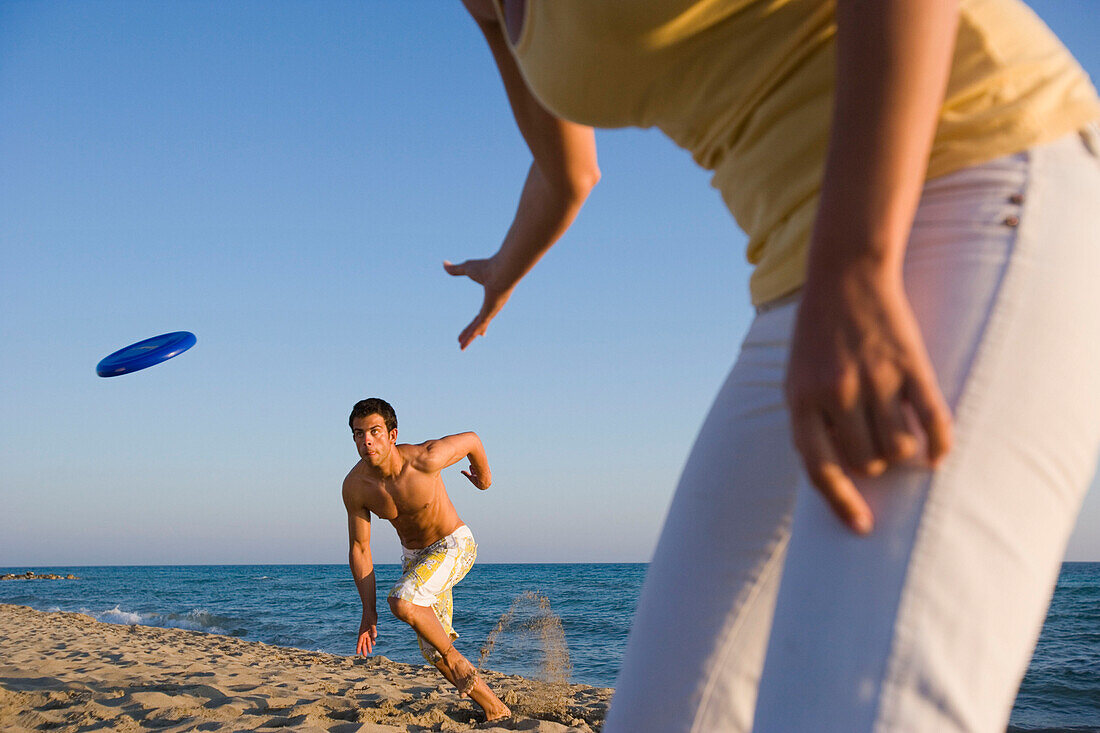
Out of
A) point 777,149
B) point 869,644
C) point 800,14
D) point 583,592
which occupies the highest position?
point 800,14

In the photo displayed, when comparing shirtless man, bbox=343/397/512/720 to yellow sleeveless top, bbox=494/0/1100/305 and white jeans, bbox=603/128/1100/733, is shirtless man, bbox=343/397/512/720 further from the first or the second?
white jeans, bbox=603/128/1100/733

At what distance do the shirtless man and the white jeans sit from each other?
579 centimetres

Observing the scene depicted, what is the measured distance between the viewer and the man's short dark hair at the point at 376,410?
6.57 meters

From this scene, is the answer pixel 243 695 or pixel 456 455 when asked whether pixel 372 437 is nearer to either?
pixel 456 455

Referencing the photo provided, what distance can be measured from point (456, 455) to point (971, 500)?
260 inches

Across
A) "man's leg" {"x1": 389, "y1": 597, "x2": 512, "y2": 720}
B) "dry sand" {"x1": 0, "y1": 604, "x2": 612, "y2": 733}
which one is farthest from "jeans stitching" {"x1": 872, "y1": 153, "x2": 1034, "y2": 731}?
"man's leg" {"x1": 389, "y1": 597, "x2": 512, "y2": 720}

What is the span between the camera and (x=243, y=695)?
630 cm

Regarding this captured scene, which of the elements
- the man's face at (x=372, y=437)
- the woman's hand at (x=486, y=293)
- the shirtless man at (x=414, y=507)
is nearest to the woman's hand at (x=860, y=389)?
the woman's hand at (x=486, y=293)

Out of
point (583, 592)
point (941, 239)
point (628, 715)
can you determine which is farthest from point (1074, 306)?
point (583, 592)

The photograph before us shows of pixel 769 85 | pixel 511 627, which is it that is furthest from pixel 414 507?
pixel 769 85

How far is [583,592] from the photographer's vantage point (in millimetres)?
27766

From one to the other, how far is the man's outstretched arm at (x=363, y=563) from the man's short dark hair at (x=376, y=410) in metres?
0.72

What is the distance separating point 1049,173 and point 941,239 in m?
0.13

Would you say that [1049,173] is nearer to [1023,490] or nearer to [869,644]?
[1023,490]
